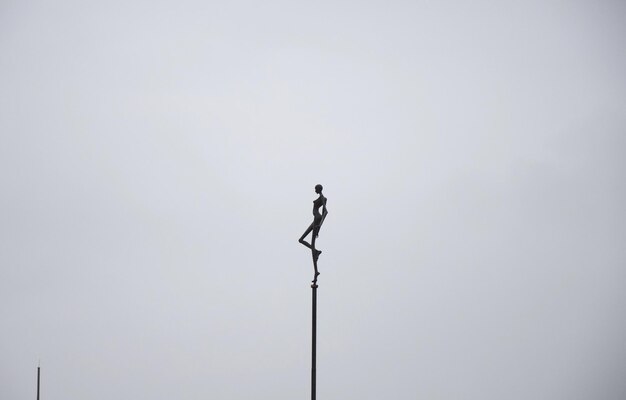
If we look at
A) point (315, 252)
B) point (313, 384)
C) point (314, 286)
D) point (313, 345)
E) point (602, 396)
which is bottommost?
point (602, 396)

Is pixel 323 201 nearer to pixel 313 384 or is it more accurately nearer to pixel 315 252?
pixel 315 252

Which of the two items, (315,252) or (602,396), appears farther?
(602,396)

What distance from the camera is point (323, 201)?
16953 millimetres

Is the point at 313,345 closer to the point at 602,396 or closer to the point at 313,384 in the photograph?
the point at 313,384

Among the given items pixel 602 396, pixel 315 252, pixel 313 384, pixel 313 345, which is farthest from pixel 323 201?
pixel 602 396

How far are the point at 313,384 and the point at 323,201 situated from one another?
5.65m

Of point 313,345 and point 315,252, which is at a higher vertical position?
point 315,252

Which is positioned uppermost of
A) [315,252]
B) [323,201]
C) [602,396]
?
[323,201]

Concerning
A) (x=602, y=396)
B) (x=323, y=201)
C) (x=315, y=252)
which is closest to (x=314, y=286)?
(x=315, y=252)

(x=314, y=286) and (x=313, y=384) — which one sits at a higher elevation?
(x=314, y=286)

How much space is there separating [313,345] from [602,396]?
642 feet

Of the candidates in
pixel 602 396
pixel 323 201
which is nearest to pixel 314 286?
pixel 323 201

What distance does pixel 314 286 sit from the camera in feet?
52.4

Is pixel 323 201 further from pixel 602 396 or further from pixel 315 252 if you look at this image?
pixel 602 396
